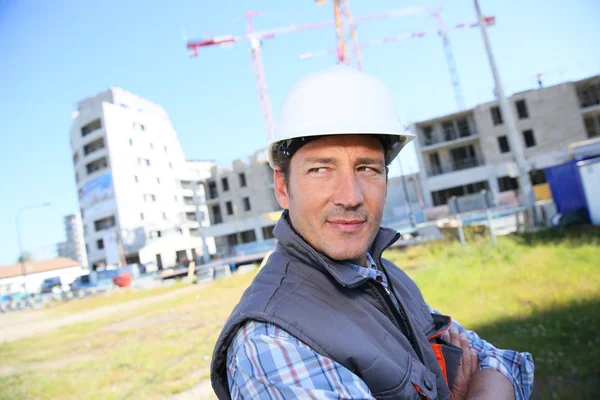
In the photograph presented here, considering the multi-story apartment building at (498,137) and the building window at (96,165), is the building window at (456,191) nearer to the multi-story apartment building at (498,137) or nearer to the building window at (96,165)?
the multi-story apartment building at (498,137)

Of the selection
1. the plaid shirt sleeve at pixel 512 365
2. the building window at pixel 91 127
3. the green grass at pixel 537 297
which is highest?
the building window at pixel 91 127

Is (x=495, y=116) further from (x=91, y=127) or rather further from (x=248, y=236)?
(x=91, y=127)

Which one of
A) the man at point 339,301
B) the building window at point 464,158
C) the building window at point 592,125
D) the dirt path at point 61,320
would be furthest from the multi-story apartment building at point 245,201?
the man at point 339,301

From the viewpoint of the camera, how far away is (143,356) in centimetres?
639

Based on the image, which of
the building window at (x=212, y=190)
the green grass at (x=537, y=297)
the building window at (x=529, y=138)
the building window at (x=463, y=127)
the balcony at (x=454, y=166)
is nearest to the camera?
the green grass at (x=537, y=297)

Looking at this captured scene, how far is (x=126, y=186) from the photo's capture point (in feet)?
151

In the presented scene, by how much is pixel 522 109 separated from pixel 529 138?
2691 mm

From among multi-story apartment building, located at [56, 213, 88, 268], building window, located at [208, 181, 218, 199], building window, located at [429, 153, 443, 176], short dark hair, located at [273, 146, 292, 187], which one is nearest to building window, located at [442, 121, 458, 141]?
building window, located at [429, 153, 443, 176]

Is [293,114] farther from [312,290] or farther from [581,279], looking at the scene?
[581,279]

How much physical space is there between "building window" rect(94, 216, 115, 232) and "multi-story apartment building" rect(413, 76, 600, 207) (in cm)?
3717

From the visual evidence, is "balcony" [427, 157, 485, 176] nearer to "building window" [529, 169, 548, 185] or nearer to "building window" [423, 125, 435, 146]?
"building window" [423, 125, 435, 146]

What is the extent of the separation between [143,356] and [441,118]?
34.8 m

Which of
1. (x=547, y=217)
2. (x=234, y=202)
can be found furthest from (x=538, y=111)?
(x=234, y=202)

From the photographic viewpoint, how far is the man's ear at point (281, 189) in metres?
1.54
